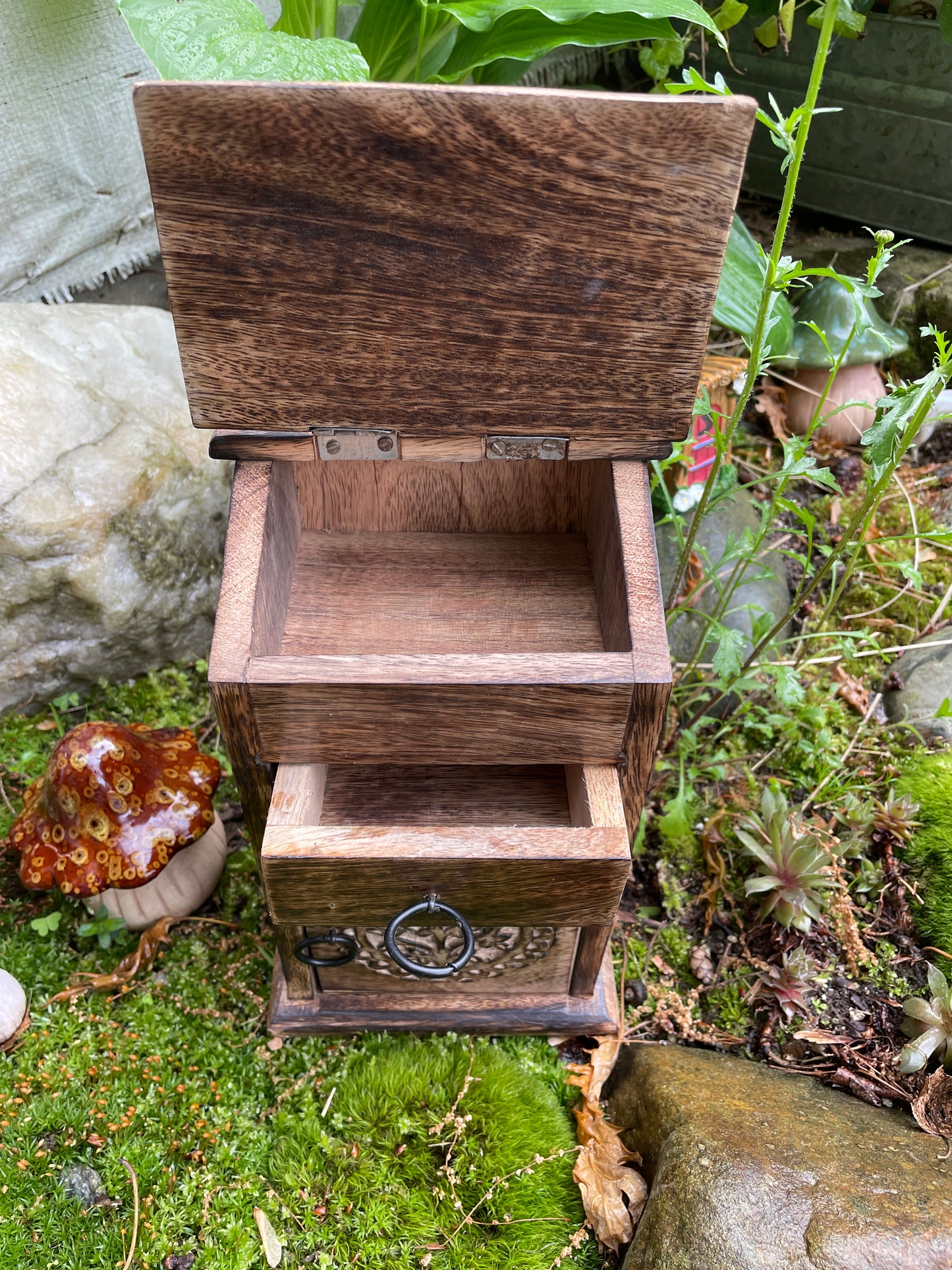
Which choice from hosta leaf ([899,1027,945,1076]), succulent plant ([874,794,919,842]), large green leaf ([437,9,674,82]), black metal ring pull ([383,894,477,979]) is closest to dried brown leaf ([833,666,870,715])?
succulent plant ([874,794,919,842])

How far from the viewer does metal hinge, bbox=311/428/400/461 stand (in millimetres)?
1158

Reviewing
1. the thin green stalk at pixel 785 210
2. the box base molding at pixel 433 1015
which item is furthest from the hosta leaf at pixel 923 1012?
the thin green stalk at pixel 785 210

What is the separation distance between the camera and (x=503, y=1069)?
1402 mm

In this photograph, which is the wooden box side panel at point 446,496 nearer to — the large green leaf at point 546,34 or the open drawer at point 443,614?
the open drawer at point 443,614

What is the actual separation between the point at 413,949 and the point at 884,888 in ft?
2.78

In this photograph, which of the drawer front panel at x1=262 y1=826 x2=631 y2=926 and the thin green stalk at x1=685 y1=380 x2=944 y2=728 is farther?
the thin green stalk at x1=685 y1=380 x2=944 y2=728

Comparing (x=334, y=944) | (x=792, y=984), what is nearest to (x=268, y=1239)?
(x=334, y=944)

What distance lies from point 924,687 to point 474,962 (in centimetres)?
110

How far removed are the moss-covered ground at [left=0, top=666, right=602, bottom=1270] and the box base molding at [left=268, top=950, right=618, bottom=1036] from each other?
0.04 m

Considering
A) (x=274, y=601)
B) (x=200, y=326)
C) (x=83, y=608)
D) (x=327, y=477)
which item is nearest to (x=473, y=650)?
(x=274, y=601)

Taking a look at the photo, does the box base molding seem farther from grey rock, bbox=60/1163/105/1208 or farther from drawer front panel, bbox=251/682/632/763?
drawer front panel, bbox=251/682/632/763

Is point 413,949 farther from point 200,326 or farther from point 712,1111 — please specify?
point 200,326

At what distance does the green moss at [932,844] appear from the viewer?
155 cm

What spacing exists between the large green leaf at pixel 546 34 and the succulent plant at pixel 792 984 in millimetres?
1411
